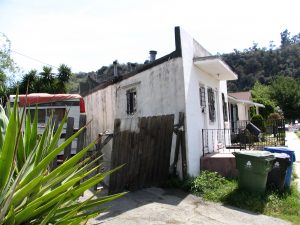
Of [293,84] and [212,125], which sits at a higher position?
[293,84]

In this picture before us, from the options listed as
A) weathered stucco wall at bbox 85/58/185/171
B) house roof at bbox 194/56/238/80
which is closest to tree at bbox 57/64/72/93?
weathered stucco wall at bbox 85/58/185/171

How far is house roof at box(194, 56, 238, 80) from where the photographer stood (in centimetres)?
998

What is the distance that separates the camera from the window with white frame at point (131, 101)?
11336 mm

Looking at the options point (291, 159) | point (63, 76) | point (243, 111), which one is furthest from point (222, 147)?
point (63, 76)

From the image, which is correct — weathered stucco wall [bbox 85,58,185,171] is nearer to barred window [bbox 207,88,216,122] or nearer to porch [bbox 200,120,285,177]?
porch [bbox 200,120,285,177]

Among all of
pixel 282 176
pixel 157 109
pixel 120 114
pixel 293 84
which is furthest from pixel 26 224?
pixel 293 84

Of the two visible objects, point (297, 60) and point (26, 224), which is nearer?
point (26, 224)

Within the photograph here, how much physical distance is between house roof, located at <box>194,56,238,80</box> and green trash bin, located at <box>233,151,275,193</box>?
11.4 ft

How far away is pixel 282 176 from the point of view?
7.75 m

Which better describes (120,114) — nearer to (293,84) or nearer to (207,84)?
(207,84)

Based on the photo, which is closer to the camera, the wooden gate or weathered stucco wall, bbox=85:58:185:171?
the wooden gate

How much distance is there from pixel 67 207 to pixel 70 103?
32.4 feet

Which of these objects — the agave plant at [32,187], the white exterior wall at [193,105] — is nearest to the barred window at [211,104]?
the white exterior wall at [193,105]

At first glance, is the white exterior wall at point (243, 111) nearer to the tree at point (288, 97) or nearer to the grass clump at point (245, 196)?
the grass clump at point (245, 196)
